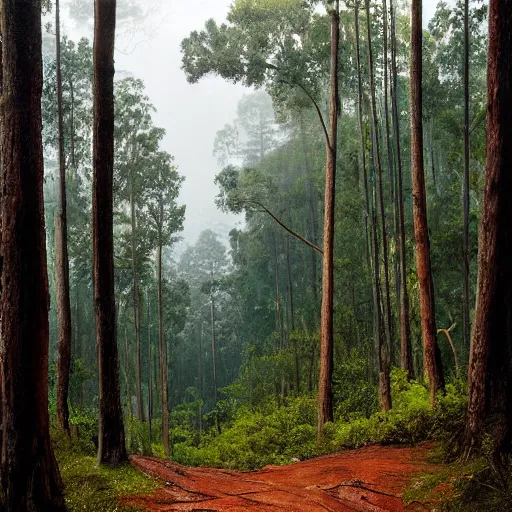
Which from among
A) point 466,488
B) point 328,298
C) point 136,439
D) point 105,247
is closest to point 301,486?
point 466,488

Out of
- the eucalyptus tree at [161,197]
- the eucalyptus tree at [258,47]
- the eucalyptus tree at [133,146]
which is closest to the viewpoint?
the eucalyptus tree at [258,47]

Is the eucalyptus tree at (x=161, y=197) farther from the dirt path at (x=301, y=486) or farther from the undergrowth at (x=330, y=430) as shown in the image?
the dirt path at (x=301, y=486)

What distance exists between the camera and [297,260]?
31.8m

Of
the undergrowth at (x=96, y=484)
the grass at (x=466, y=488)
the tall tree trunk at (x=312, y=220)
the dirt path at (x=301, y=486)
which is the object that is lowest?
the dirt path at (x=301, y=486)

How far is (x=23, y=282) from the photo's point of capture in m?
4.32

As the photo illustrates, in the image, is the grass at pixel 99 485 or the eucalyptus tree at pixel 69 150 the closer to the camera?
the grass at pixel 99 485

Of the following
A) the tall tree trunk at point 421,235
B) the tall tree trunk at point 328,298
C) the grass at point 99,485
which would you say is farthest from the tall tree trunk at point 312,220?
the grass at point 99,485

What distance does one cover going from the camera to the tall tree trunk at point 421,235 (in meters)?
8.14

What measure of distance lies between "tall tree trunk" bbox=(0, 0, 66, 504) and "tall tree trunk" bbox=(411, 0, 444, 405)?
5319 mm

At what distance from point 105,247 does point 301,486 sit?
3.22 metres

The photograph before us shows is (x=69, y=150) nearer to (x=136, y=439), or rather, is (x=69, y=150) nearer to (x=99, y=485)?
(x=136, y=439)

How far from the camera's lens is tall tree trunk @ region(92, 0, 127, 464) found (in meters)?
6.47

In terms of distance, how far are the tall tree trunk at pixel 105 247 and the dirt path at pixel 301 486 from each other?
519mm

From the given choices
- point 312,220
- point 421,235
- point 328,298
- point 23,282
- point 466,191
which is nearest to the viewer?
point 23,282
